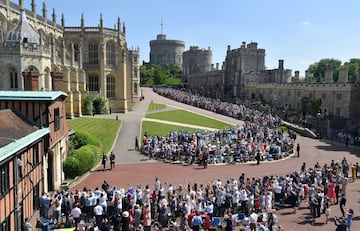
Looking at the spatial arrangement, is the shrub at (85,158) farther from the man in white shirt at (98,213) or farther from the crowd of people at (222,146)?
the man in white shirt at (98,213)

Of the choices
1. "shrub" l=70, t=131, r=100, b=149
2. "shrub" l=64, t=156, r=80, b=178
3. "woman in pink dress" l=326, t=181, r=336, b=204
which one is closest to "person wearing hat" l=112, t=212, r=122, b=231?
"shrub" l=64, t=156, r=80, b=178

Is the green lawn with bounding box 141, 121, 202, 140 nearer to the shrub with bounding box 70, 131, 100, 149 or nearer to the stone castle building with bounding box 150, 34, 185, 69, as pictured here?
the shrub with bounding box 70, 131, 100, 149

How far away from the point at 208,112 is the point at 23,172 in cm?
4420

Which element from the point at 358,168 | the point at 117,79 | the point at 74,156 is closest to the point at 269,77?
the point at 117,79

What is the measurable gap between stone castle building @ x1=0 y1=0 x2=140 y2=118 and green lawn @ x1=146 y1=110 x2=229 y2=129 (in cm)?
751

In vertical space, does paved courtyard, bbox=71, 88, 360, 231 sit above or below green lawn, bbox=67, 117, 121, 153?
below

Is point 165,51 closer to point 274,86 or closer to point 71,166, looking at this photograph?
point 274,86

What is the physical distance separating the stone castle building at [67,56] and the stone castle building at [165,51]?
342 feet

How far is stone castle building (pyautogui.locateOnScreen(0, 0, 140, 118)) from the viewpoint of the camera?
34188mm

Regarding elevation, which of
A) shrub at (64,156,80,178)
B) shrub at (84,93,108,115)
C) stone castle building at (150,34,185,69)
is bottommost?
shrub at (64,156,80,178)

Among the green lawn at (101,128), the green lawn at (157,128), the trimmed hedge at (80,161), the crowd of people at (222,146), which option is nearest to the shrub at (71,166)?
the trimmed hedge at (80,161)

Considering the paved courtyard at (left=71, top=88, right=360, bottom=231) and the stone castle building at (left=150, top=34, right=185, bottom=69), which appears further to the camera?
the stone castle building at (left=150, top=34, right=185, bottom=69)

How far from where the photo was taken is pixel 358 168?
25.6 metres

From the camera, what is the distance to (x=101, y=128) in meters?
38.3
